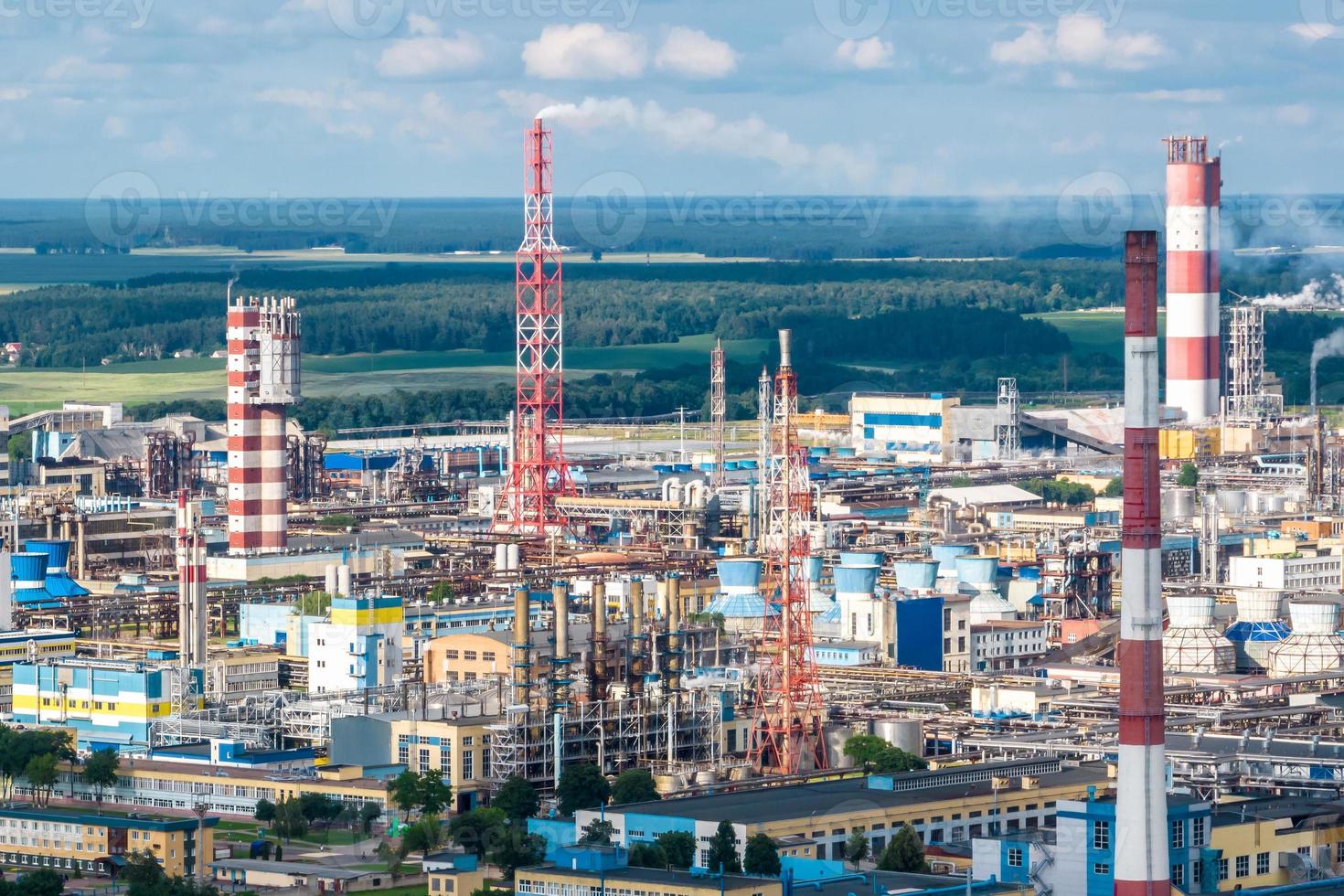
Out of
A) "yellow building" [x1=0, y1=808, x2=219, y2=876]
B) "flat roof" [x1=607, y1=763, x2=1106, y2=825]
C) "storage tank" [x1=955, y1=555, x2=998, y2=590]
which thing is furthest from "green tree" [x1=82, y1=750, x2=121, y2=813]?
"storage tank" [x1=955, y1=555, x2=998, y2=590]

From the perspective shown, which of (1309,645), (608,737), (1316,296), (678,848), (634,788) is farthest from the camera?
(1316,296)

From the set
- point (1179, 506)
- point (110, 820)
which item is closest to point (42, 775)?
point (110, 820)

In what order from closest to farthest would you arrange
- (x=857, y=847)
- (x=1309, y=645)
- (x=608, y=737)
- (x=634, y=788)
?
(x=857, y=847) < (x=634, y=788) < (x=608, y=737) < (x=1309, y=645)

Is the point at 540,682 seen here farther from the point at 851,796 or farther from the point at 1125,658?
the point at 1125,658

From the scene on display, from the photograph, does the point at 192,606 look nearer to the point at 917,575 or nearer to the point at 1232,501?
the point at 917,575

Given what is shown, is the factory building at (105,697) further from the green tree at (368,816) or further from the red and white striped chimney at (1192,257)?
the red and white striped chimney at (1192,257)

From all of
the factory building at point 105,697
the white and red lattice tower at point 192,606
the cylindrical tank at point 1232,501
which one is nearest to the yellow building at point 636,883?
the factory building at point 105,697

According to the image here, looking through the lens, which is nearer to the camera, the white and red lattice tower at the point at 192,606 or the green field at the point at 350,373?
the white and red lattice tower at the point at 192,606

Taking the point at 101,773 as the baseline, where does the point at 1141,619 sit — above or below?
above
